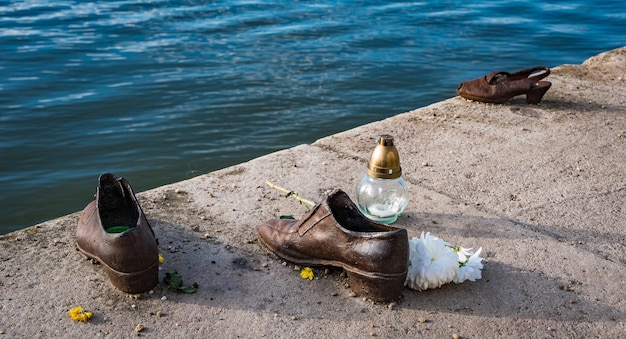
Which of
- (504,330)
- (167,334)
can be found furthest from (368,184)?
(167,334)

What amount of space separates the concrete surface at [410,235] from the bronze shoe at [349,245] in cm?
7

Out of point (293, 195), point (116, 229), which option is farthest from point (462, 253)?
point (116, 229)

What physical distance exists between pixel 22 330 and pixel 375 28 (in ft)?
26.0

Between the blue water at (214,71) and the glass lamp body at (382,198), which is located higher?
the glass lamp body at (382,198)

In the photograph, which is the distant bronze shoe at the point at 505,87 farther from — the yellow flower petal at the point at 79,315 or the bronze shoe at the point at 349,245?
the yellow flower petal at the point at 79,315

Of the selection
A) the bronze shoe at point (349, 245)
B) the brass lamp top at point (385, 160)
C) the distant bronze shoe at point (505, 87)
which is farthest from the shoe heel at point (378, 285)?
the distant bronze shoe at point (505, 87)

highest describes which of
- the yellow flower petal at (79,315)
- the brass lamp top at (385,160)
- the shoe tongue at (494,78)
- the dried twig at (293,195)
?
the brass lamp top at (385,160)

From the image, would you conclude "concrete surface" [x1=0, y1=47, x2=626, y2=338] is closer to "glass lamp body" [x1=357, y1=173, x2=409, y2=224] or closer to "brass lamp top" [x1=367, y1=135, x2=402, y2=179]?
"glass lamp body" [x1=357, y1=173, x2=409, y2=224]

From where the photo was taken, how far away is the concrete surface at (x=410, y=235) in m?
2.50

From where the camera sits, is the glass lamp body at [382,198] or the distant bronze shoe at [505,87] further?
the distant bronze shoe at [505,87]

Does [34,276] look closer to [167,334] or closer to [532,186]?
[167,334]

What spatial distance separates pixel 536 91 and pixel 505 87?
21 centimetres

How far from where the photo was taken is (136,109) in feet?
21.3

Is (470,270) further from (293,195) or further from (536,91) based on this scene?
(536,91)
